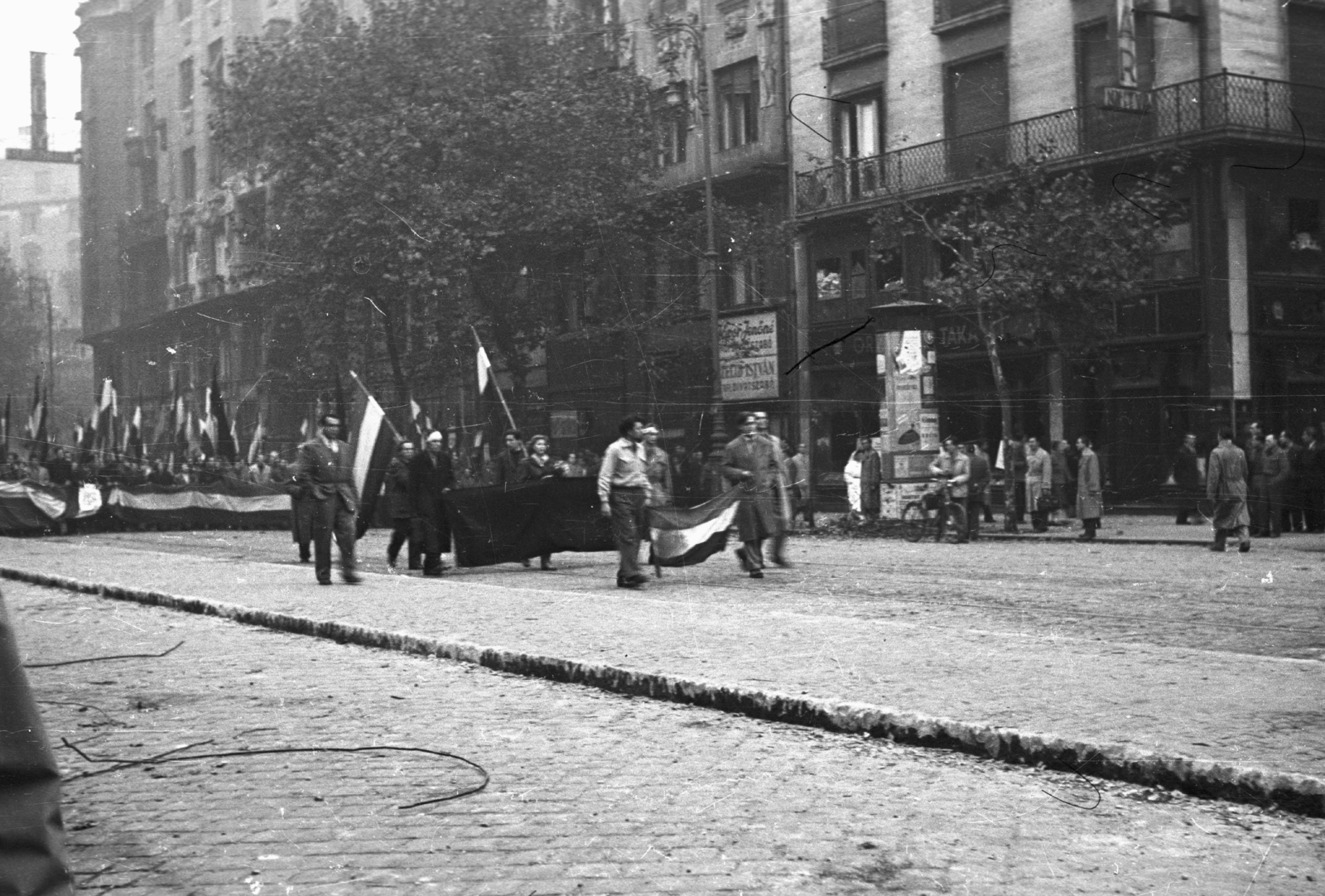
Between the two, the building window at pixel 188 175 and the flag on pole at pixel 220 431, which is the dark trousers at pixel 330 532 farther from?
the building window at pixel 188 175

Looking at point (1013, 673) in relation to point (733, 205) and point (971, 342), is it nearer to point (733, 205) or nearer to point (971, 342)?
point (971, 342)

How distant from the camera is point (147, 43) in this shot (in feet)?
155

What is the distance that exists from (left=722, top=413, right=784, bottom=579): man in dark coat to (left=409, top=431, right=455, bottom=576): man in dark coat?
10.6 feet

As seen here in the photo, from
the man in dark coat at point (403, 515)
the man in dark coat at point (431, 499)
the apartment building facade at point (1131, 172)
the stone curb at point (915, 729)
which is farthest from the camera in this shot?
the apartment building facade at point (1131, 172)

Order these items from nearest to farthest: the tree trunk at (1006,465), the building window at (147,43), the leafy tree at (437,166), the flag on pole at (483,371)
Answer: the flag on pole at (483,371)
the tree trunk at (1006,465)
the leafy tree at (437,166)
the building window at (147,43)

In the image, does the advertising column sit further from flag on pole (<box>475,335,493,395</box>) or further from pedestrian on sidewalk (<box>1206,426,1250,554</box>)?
flag on pole (<box>475,335,493,395</box>)

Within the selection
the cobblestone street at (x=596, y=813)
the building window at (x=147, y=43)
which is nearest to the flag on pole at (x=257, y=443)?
the building window at (x=147, y=43)

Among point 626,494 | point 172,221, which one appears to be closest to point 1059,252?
point 626,494

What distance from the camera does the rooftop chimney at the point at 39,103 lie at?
5.33 meters

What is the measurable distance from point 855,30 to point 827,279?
5.77 m

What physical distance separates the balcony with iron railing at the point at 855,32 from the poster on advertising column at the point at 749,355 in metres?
6.19

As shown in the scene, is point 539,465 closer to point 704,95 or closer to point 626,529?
point 626,529

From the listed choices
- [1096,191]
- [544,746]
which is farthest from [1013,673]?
[1096,191]

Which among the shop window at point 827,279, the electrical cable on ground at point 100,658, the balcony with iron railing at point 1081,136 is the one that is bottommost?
the electrical cable on ground at point 100,658
